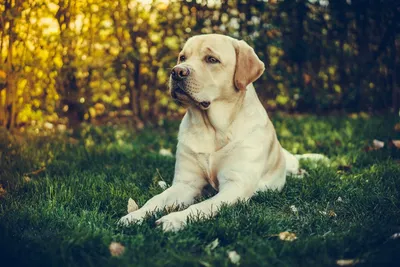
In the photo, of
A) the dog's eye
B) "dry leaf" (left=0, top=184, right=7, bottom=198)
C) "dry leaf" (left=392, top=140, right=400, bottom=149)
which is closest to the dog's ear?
the dog's eye

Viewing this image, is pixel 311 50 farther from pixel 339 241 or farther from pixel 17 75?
pixel 339 241

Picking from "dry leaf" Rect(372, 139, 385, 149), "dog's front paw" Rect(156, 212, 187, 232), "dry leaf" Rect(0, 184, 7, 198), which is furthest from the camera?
"dry leaf" Rect(372, 139, 385, 149)

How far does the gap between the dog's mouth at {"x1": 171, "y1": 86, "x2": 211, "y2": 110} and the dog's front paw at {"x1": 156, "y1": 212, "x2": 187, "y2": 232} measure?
3.03 ft

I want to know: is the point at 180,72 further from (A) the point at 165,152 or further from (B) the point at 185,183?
(A) the point at 165,152

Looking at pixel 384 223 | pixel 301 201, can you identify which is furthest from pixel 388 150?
pixel 384 223

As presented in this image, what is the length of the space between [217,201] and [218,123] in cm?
68

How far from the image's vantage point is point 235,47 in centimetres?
359

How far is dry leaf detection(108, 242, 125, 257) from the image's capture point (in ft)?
7.75

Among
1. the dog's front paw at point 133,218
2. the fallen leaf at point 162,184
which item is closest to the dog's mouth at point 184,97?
the fallen leaf at point 162,184

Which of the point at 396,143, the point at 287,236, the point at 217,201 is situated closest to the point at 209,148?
the point at 217,201

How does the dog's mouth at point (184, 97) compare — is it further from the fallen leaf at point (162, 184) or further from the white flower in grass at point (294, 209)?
the white flower in grass at point (294, 209)

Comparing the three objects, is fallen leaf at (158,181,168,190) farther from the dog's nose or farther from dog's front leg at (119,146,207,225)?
the dog's nose

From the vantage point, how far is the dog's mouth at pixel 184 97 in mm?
3348

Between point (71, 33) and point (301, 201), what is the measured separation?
3458 mm
